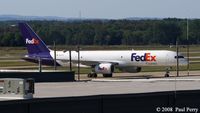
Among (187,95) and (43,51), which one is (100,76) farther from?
(187,95)

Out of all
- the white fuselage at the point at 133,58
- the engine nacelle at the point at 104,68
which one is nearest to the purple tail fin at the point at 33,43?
the white fuselage at the point at 133,58

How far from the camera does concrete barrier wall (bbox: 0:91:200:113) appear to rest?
18.3 meters

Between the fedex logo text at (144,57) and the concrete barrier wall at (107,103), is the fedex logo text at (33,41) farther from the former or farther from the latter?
the concrete barrier wall at (107,103)

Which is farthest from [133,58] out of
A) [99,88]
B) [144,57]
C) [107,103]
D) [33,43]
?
[107,103]

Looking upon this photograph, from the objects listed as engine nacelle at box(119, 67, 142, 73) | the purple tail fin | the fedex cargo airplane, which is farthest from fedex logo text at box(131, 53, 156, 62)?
the purple tail fin

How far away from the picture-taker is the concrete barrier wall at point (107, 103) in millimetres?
18328

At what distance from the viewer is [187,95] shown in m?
21.5

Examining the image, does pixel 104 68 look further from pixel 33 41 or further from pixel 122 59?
pixel 33 41

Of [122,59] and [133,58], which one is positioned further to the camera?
[122,59]

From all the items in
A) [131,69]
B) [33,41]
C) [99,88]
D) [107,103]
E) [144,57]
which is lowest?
[99,88]

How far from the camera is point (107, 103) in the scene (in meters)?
20.0

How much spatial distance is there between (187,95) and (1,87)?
847 cm

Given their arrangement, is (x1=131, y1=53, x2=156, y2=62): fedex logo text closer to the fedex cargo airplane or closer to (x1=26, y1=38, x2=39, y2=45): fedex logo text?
the fedex cargo airplane

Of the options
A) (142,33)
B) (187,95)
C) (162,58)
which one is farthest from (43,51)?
(142,33)
